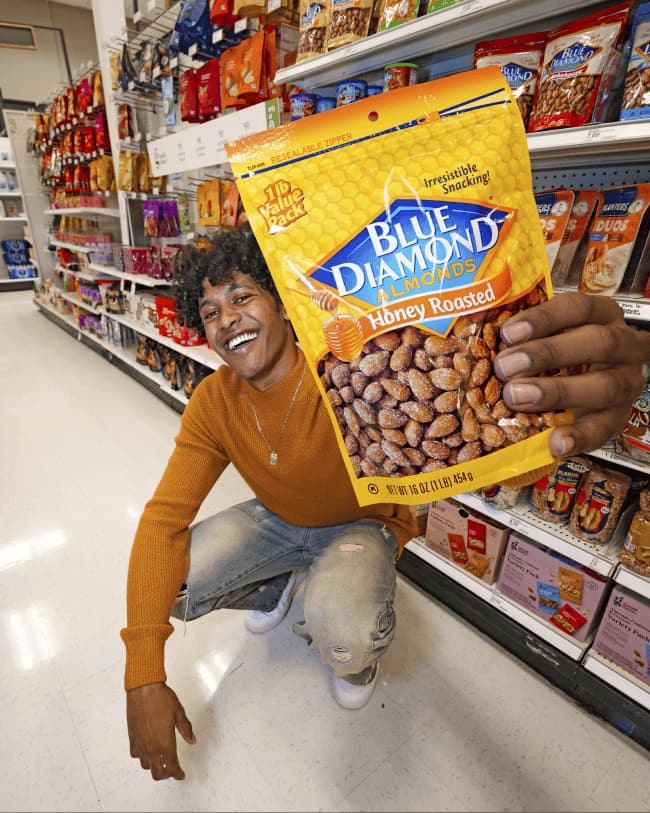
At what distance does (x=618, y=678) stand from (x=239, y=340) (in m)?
1.35

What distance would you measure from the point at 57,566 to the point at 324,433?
53.9 inches

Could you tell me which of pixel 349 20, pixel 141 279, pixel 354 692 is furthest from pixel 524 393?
pixel 141 279

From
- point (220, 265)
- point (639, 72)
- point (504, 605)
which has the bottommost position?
point (504, 605)

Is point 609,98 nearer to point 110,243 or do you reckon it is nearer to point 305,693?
point 305,693

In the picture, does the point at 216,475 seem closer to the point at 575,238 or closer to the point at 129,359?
the point at 575,238

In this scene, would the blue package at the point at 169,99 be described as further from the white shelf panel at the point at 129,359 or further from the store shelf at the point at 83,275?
the store shelf at the point at 83,275

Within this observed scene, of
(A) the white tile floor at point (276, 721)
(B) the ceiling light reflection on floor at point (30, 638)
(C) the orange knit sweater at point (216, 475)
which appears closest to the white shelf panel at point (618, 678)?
(A) the white tile floor at point (276, 721)

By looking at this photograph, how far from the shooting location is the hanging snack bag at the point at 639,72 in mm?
839

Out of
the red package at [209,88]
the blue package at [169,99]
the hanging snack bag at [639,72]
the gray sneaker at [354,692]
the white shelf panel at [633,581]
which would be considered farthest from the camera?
the blue package at [169,99]

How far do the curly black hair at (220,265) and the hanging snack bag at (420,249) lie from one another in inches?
12.6

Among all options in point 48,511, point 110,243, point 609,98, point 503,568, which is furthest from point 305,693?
point 110,243

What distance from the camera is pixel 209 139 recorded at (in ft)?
6.63

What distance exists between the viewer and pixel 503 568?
1.41m

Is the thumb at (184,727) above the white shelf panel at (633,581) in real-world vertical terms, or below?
below
